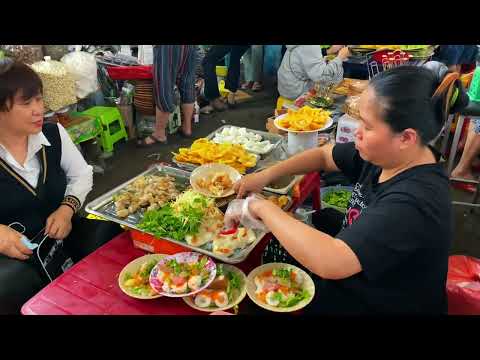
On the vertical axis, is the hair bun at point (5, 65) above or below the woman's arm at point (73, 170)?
above

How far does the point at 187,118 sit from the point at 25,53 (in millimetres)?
2200

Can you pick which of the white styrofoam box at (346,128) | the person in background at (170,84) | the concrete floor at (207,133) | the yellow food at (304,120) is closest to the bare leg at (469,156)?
the concrete floor at (207,133)

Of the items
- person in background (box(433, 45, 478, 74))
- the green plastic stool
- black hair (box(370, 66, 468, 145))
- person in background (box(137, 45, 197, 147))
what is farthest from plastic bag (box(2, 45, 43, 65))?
person in background (box(433, 45, 478, 74))

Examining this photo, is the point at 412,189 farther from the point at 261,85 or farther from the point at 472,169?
the point at 261,85

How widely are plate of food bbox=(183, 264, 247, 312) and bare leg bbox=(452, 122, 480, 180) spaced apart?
350 cm

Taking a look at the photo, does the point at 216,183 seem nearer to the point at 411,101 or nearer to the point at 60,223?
the point at 60,223

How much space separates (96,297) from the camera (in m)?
1.67

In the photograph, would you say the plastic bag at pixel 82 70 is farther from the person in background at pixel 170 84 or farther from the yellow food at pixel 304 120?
the yellow food at pixel 304 120

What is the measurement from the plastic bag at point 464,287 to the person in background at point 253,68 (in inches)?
223

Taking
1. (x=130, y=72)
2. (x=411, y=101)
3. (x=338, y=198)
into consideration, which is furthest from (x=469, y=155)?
(x=130, y=72)

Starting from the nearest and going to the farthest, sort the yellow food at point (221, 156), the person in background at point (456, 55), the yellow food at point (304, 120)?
the yellow food at point (221, 156), the yellow food at point (304, 120), the person in background at point (456, 55)

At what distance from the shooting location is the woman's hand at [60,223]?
214 cm
